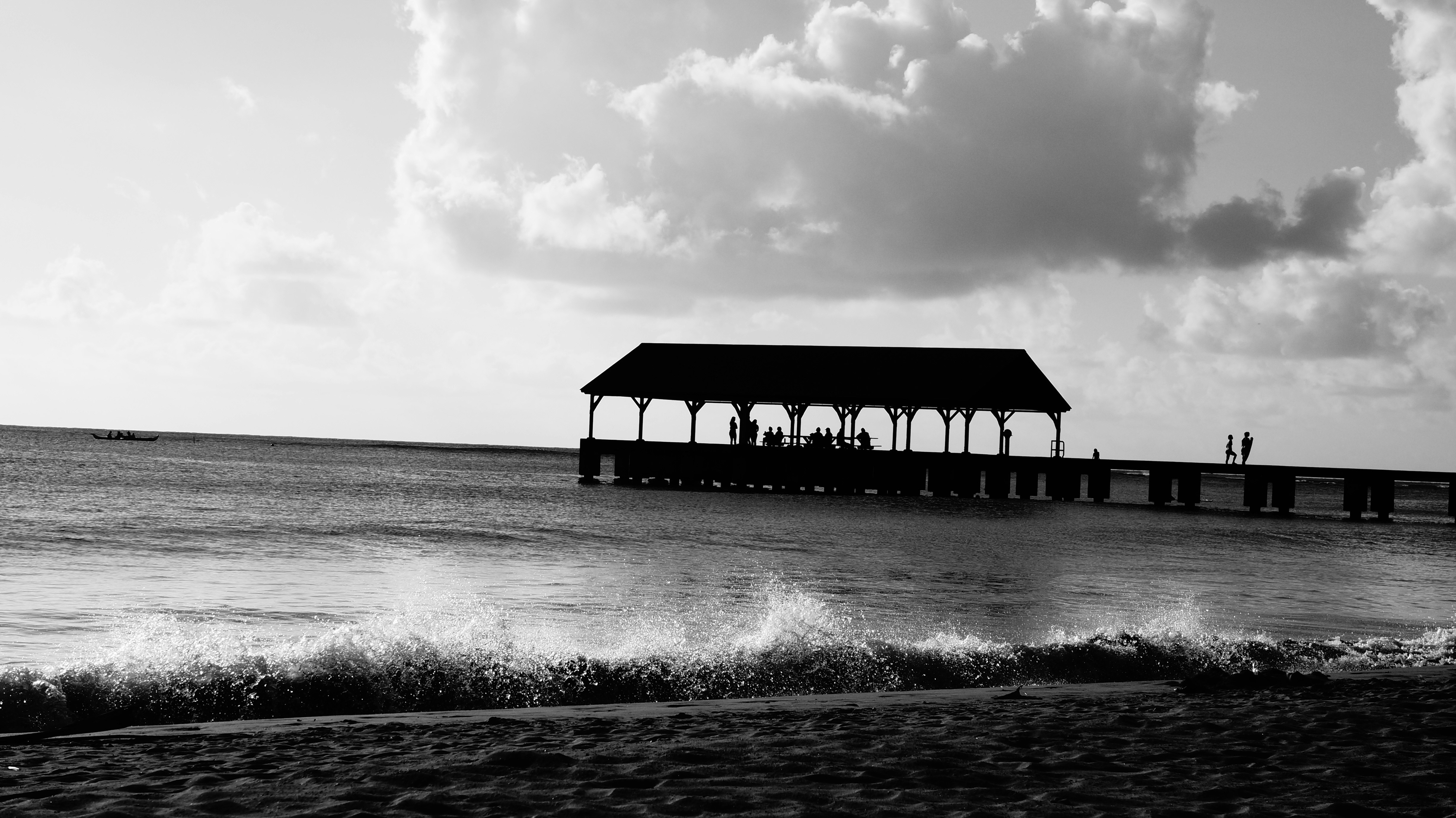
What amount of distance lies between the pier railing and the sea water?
582 centimetres

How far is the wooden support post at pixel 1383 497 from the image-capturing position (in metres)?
35.2

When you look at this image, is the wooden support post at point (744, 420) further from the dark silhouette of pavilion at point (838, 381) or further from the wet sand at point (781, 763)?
the wet sand at point (781, 763)

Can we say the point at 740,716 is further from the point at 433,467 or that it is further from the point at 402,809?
the point at 433,467

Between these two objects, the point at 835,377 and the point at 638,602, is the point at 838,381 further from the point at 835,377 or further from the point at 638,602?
the point at 638,602

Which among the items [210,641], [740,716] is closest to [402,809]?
[740,716]

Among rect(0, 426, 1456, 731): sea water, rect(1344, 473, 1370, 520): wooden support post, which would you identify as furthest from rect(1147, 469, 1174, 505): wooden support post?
rect(0, 426, 1456, 731): sea water

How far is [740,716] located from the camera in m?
6.45

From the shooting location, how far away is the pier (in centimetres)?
3850

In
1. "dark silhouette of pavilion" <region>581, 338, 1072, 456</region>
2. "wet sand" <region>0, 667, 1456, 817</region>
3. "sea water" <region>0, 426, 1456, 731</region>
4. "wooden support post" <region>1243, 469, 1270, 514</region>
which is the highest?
"dark silhouette of pavilion" <region>581, 338, 1072, 456</region>

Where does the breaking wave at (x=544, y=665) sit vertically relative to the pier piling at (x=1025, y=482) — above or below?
below

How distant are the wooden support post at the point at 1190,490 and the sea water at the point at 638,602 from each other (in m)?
5.78

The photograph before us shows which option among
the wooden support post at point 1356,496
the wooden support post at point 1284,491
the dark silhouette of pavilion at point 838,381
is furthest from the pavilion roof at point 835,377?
the wooden support post at point 1356,496

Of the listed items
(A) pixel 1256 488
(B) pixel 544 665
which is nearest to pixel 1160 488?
(A) pixel 1256 488

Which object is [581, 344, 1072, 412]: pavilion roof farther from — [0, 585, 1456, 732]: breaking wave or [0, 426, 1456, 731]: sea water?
[0, 585, 1456, 732]: breaking wave
